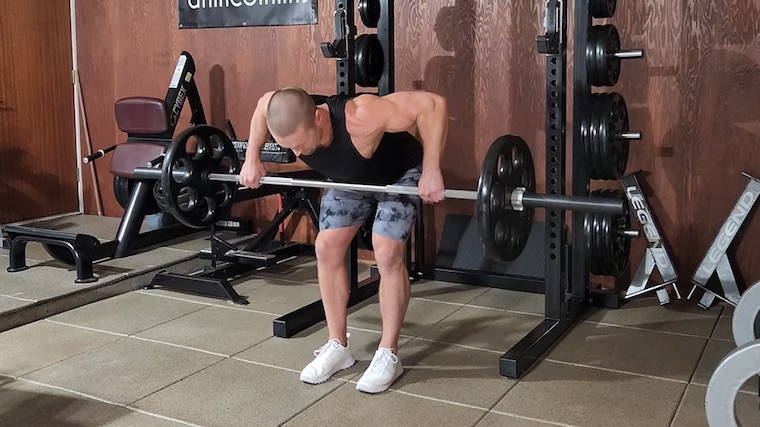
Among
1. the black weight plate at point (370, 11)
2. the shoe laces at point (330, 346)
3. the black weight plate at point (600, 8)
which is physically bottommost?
the shoe laces at point (330, 346)

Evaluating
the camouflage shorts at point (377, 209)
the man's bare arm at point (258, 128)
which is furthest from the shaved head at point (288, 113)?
the camouflage shorts at point (377, 209)

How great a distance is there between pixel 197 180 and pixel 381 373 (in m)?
1.13

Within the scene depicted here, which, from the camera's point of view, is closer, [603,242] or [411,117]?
[411,117]

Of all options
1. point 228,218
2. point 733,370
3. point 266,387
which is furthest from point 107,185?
point 733,370

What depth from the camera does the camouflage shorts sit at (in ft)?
8.78

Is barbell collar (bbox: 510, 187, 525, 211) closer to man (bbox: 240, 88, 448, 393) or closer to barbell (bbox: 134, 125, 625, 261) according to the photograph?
barbell (bbox: 134, 125, 625, 261)

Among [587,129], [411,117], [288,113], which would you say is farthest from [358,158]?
[587,129]

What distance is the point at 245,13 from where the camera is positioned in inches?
188

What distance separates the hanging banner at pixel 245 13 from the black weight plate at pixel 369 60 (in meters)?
1.02

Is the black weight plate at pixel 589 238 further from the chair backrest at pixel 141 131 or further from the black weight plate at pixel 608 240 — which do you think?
the chair backrest at pixel 141 131

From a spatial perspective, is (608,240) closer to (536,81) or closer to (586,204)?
(586,204)

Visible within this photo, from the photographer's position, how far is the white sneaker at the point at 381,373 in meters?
2.63

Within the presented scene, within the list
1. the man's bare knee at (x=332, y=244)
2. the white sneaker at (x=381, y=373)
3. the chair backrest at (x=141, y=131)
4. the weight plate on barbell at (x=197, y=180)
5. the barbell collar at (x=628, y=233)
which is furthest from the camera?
the chair backrest at (x=141, y=131)

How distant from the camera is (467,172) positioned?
164 inches
